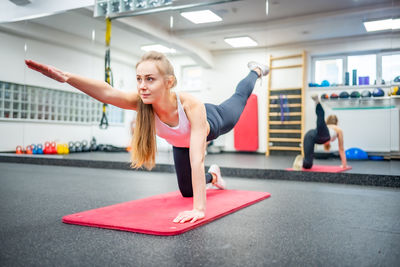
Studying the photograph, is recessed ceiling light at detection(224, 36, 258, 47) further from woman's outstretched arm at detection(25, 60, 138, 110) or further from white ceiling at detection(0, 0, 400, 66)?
woman's outstretched arm at detection(25, 60, 138, 110)

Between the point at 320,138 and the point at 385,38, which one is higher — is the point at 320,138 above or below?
below

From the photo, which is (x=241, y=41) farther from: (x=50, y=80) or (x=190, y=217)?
(x=50, y=80)

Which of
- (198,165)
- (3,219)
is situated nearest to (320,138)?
(198,165)

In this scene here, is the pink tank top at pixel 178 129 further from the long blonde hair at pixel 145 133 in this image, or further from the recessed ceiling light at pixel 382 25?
the recessed ceiling light at pixel 382 25

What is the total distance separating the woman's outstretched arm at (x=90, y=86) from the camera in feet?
4.80

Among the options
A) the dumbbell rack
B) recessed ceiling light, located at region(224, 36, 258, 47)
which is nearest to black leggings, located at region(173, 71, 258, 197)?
recessed ceiling light, located at region(224, 36, 258, 47)

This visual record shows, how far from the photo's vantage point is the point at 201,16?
4.98m

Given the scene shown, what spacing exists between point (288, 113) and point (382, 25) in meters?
1.99

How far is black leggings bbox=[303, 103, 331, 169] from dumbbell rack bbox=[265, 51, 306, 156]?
107 cm

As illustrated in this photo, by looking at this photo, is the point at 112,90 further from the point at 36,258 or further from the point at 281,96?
the point at 281,96

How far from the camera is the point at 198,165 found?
5.68 feet

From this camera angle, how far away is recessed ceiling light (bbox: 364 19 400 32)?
11.6 feet

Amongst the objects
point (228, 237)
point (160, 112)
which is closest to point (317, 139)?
point (160, 112)

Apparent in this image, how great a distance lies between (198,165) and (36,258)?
0.85m
